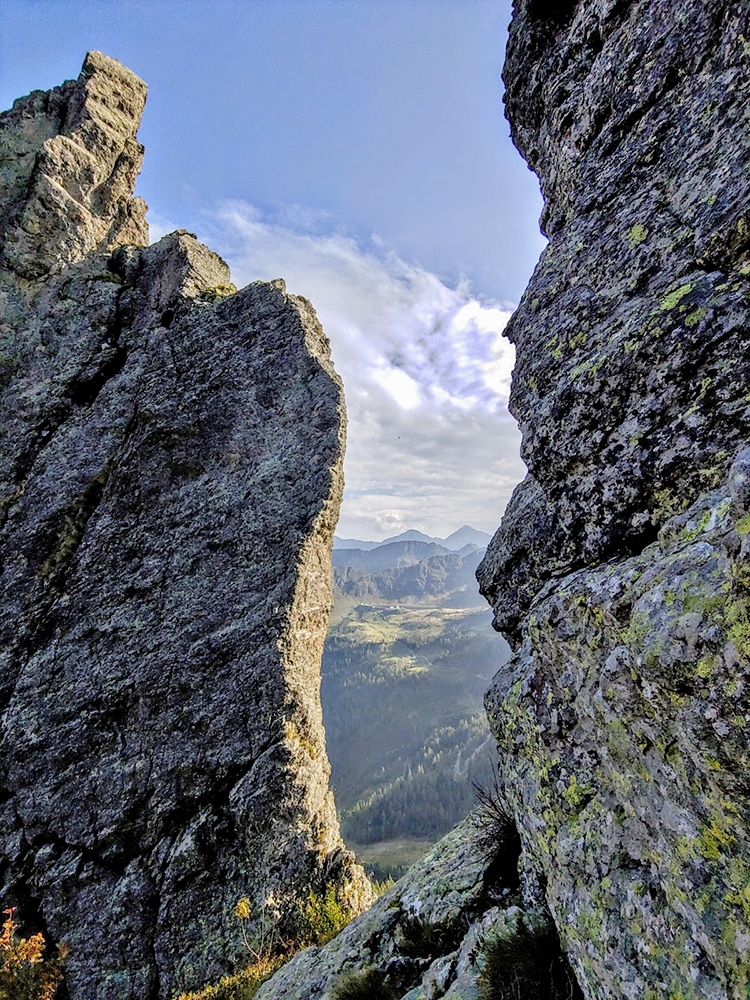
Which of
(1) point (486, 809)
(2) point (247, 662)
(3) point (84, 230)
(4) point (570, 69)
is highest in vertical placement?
(3) point (84, 230)

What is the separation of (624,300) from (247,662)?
14.7 meters

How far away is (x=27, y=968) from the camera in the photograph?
1286cm

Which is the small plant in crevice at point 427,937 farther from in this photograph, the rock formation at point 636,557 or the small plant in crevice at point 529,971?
the small plant in crevice at point 529,971

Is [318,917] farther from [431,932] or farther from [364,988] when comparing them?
[431,932]

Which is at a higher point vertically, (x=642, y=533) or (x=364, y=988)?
(x=642, y=533)

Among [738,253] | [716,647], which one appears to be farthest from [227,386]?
[716,647]

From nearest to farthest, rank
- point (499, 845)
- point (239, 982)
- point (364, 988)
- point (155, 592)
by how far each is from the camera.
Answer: point (364, 988) → point (499, 845) → point (239, 982) → point (155, 592)

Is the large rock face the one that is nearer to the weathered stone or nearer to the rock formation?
the rock formation

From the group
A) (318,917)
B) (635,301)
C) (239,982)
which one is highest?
(635,301)

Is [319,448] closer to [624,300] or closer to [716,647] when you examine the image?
[624,300]

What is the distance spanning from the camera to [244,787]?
14.4 meters

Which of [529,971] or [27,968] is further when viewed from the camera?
[27,968]

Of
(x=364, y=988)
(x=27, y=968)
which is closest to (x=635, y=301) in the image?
(x=364, y=988)

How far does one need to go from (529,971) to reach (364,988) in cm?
339
